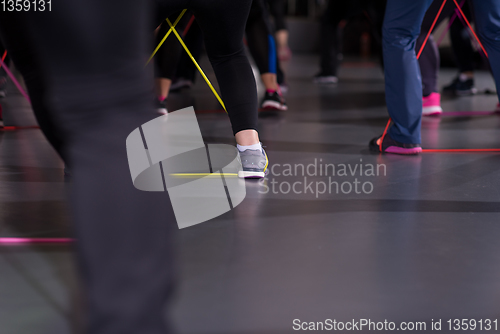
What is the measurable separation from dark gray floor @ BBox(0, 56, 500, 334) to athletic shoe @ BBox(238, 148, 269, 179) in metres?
0.04

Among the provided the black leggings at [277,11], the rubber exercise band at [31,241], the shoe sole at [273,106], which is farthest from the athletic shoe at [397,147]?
the black leggings at [277,11]

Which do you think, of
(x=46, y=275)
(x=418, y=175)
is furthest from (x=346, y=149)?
(x=46, y=275)

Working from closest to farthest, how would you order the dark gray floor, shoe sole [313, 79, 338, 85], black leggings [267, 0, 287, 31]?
the dark gray floor < shoe sole [313, 79, 338, 85] < black leggings [267, 0, 287, 31]

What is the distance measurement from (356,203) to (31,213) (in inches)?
29.2

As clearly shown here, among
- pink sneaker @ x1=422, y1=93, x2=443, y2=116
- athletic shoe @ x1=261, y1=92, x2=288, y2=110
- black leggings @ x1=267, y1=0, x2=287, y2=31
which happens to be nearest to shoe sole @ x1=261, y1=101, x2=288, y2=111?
athletic shoe @ x1=261, y1=92, x2=288, y2=110

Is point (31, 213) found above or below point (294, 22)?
below

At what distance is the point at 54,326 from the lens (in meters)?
0.73

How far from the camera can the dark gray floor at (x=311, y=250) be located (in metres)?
0.77

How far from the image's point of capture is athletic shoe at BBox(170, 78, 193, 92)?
11.8 feet

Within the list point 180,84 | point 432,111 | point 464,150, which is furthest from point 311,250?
point 180,84

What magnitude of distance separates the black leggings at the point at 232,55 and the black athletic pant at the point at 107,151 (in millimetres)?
794

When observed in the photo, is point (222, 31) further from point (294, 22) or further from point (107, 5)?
point (294, 22)

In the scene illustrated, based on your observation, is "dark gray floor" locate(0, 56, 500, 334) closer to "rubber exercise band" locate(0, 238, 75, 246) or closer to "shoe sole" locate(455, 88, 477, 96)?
"rubber exercise band" locate(0, 238, 75, 246)

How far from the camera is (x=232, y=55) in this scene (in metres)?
1.54
